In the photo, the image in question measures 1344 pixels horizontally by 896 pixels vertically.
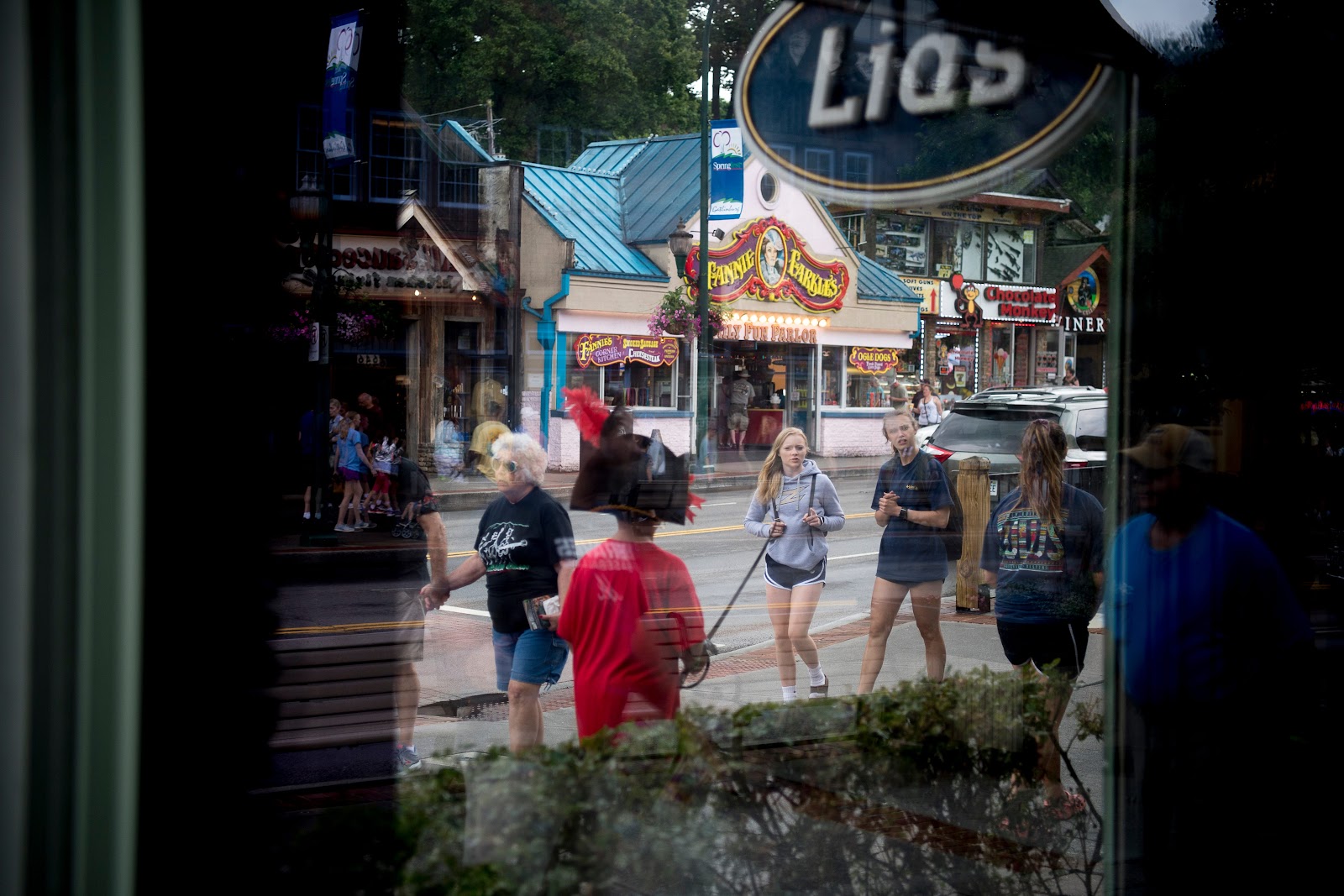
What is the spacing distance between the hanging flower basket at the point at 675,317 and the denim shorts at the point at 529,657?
35.3 inches

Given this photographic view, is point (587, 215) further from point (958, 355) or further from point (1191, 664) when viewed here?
point (1191, 664)

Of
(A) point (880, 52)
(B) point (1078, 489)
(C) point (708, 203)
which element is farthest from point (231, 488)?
(B) point (1078, 489)

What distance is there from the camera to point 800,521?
319 centimetres

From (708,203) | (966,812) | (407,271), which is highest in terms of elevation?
(708,203)

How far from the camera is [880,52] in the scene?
2385mm

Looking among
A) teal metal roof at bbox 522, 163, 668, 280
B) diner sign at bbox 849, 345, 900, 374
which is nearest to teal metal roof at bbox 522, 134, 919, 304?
teal metal roof at bbox 522, 163, 668, 280

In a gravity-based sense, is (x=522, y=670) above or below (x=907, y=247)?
below

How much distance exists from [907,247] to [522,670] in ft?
4.79

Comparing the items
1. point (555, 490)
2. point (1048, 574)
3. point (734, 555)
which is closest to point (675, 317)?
point (555, 490)

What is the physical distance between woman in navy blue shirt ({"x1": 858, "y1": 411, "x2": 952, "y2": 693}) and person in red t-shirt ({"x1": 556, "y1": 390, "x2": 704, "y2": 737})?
61 centimetres

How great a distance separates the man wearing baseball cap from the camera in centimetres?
235

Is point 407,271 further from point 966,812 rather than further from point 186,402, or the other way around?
point 966,812

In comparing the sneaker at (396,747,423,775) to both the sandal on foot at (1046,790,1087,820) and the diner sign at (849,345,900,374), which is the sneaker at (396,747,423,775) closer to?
the diner sign at (849,345,900,374)

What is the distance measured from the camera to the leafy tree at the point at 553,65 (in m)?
2.17
